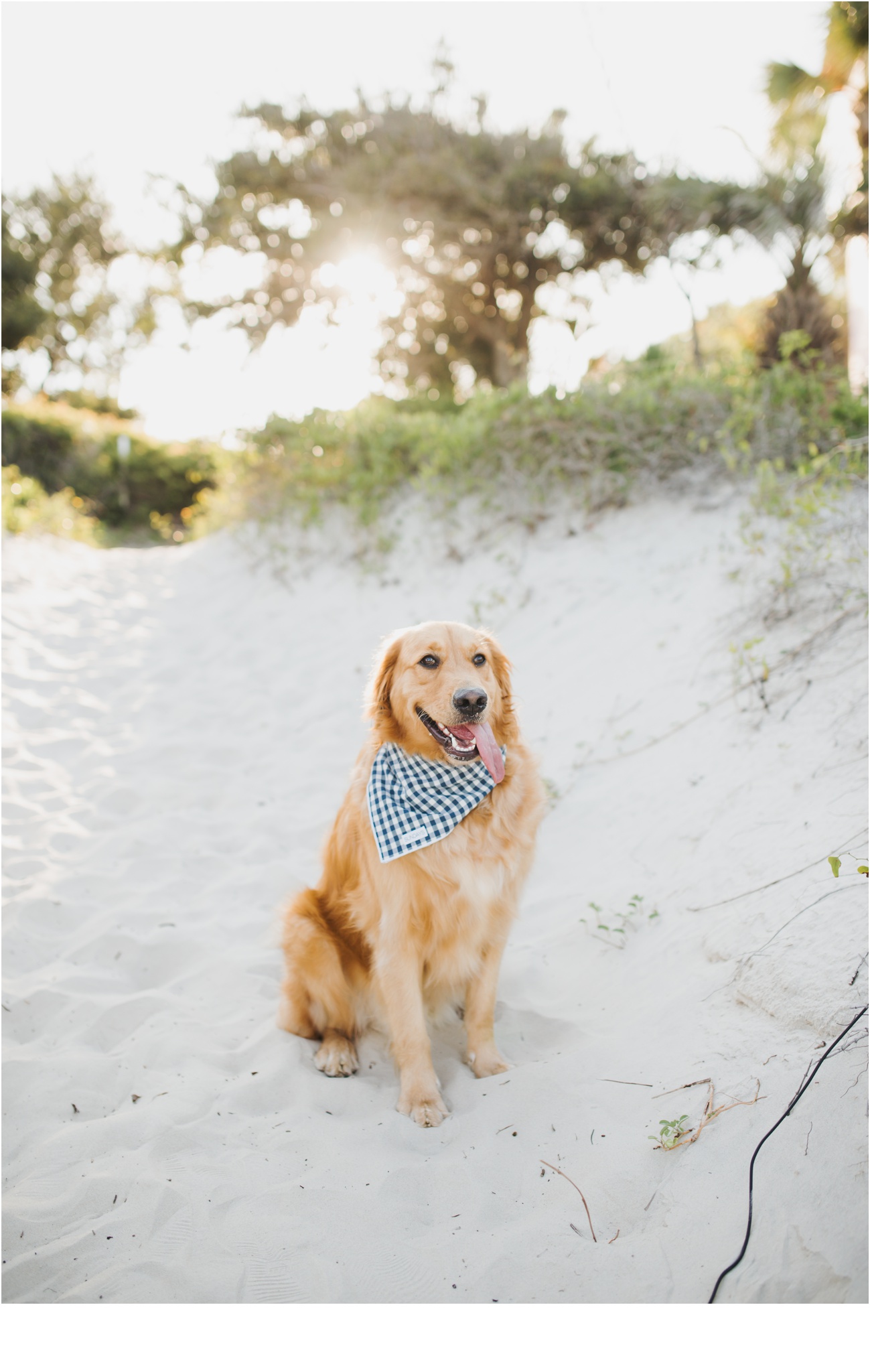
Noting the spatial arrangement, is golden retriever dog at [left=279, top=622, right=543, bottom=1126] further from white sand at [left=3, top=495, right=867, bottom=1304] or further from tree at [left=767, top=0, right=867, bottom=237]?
tree at [left=767, top=0, right=867, bottom=237]

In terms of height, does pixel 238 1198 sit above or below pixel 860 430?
below

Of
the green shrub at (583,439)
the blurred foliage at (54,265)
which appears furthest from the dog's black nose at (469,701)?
the blurred foliage at (54,265)

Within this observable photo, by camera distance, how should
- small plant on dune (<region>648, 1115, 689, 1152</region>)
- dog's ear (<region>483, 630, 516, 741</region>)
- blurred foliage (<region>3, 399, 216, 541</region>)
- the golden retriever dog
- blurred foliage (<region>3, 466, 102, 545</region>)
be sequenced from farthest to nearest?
blurred foliage (<region>3, 399, 216, 541</region>) < blurred foliage (<region>3, 466, 102, 545</region>) < dog's ear (<region>483, 630, 516, 741</region>) < the golden retriever dog < small plant on dune (<region>648, 1115, 689, 1152</region>)

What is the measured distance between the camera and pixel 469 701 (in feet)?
8.27

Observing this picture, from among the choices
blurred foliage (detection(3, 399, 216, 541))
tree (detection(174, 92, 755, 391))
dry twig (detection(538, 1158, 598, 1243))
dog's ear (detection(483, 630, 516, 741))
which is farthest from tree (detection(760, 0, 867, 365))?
blurred foliage (detection(3, 399, 216, 541))

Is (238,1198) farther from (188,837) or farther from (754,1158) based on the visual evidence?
(188,837)

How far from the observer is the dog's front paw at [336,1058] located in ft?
8.79

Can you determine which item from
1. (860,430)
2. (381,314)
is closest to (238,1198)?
(860,430)

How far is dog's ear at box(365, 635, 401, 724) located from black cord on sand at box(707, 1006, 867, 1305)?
1.66 meters

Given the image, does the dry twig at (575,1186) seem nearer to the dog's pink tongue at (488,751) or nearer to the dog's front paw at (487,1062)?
the dog's front paw at (487,1062)

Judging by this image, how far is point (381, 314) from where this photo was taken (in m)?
14.9

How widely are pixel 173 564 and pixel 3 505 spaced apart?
2.45m

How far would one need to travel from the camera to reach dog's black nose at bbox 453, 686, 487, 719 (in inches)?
99.0

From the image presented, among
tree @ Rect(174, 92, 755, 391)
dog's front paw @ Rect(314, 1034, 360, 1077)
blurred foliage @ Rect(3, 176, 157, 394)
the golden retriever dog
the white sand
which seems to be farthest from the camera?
blurred foliage @ Rect(3, 176, 157, 394)
